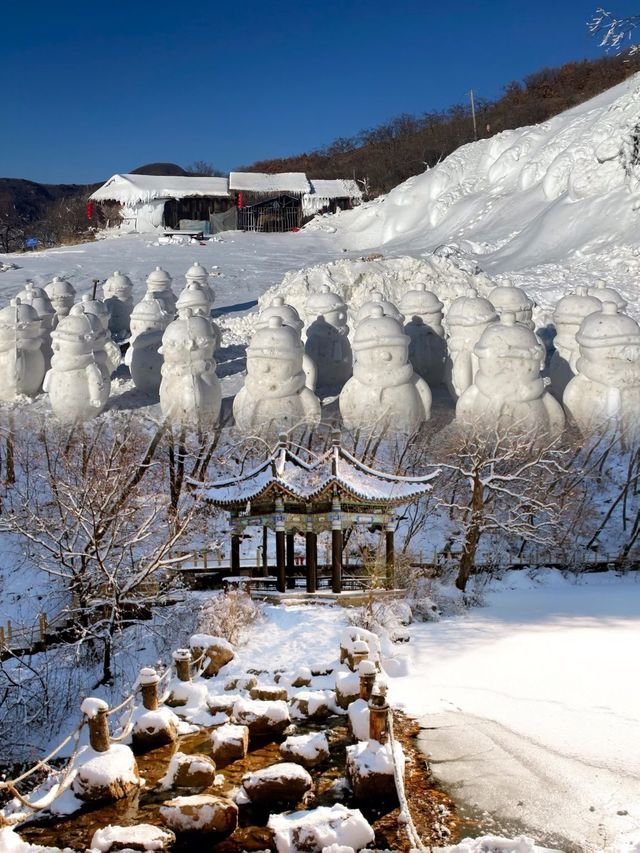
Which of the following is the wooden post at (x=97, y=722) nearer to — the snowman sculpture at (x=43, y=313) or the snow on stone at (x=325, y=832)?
the snow on stone at (x=325, y=832)

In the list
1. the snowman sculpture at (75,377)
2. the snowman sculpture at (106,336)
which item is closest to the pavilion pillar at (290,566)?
the snowman sculpture at (75,377)

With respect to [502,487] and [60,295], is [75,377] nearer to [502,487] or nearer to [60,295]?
[60,295]

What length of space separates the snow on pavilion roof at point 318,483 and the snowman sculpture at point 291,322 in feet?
10.6

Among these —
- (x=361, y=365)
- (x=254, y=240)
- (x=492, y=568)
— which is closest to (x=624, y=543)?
(x=492, y=568)

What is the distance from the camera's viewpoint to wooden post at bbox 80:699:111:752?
864 cm

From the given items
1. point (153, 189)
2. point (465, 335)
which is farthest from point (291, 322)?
point (153, 189)

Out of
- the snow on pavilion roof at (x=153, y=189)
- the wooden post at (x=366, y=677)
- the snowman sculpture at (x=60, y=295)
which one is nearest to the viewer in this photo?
the wooden post at (x=366, y=677)

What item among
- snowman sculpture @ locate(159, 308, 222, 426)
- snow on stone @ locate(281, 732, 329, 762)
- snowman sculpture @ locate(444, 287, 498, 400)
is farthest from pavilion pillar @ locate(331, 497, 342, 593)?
snow on stone @ locate(281, 732, 329, 762)

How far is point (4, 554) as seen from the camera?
763 inches

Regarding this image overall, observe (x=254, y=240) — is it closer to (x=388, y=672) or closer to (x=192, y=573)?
(x=192, y=573)

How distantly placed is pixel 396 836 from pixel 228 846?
139 centimetres

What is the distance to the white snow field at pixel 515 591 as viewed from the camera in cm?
793

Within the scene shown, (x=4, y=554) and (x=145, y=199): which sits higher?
(x=145, y=199)

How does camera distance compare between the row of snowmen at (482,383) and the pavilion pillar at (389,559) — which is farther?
the row of snowmen at (482,383)
